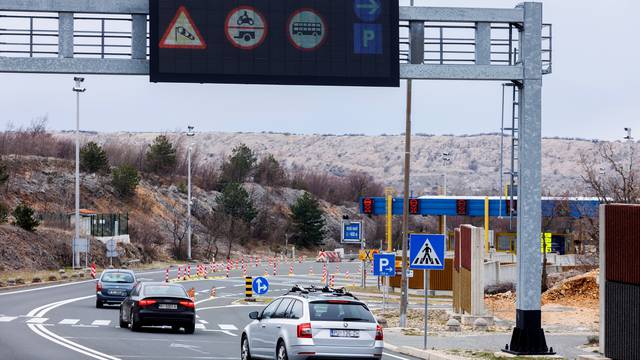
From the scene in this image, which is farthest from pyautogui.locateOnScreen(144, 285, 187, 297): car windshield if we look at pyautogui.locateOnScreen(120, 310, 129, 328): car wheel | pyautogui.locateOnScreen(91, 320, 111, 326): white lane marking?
pyautogui.locateOnScreen(91, 320, 111, 326): white lane marking

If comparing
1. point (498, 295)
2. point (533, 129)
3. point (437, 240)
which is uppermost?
point (533, 129)

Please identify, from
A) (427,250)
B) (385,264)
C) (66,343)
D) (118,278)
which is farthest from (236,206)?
(427,250)

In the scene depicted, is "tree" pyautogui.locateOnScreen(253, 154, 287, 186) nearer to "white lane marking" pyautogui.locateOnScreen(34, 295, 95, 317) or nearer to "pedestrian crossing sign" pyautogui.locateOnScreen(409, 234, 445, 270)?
"white lane marking" pyautogui.locateOnScreen(34, 295, 95, 317)

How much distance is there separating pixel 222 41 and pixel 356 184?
14405 centimetres

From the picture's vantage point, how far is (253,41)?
77.4 ft

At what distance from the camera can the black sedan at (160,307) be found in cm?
3300

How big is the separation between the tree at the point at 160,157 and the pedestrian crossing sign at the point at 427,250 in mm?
109806

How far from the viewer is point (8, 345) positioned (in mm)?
27375

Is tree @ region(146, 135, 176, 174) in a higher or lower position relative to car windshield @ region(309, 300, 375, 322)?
higher

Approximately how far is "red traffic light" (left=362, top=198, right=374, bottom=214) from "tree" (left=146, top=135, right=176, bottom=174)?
242ft

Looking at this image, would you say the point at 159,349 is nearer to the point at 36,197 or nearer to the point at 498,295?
the point at 498,295

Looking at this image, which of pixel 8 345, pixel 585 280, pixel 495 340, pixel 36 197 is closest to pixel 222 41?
pixel 8 345

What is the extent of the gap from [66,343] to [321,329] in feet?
33.0

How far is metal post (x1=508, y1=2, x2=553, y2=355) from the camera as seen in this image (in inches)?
995
